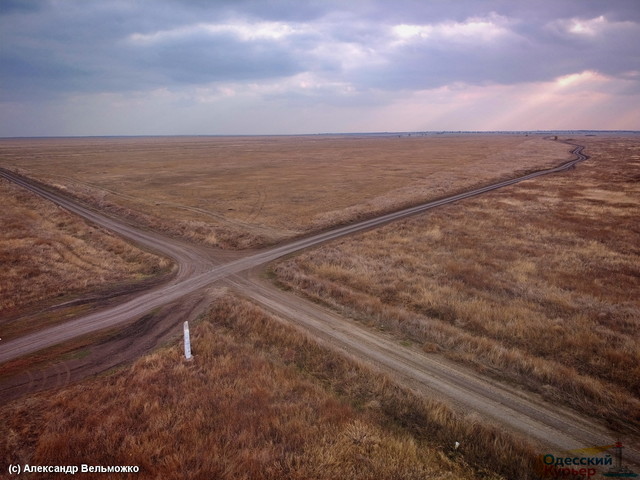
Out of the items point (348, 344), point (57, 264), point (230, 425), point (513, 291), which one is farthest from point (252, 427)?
point (57, 264)

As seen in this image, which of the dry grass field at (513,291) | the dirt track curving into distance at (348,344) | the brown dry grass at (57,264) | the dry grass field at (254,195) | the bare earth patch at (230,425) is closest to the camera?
the bare earth patch at (230,425)

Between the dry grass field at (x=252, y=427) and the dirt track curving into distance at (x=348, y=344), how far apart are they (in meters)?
1.08

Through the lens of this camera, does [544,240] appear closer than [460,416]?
No

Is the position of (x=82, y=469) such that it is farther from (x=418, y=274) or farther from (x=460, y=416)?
(x=418, y=274)

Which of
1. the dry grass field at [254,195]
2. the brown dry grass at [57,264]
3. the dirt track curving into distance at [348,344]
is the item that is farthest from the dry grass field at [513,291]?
the brown dry grass at [57,264]

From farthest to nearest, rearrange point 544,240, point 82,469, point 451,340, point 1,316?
point 544,240, point 1,316, point 451,340, point 82,469

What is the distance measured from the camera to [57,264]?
75.8 ft

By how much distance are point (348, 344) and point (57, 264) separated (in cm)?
2115

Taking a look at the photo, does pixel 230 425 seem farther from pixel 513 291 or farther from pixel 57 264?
pixel 57 264

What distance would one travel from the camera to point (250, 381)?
11.4m

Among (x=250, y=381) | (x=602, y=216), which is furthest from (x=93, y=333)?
(x=602, y=216)

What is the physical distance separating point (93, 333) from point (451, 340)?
15.3 meters

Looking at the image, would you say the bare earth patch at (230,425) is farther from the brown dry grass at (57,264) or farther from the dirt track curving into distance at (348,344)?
the brown dry grass at (57,264)

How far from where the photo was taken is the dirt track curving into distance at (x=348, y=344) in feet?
31.8
